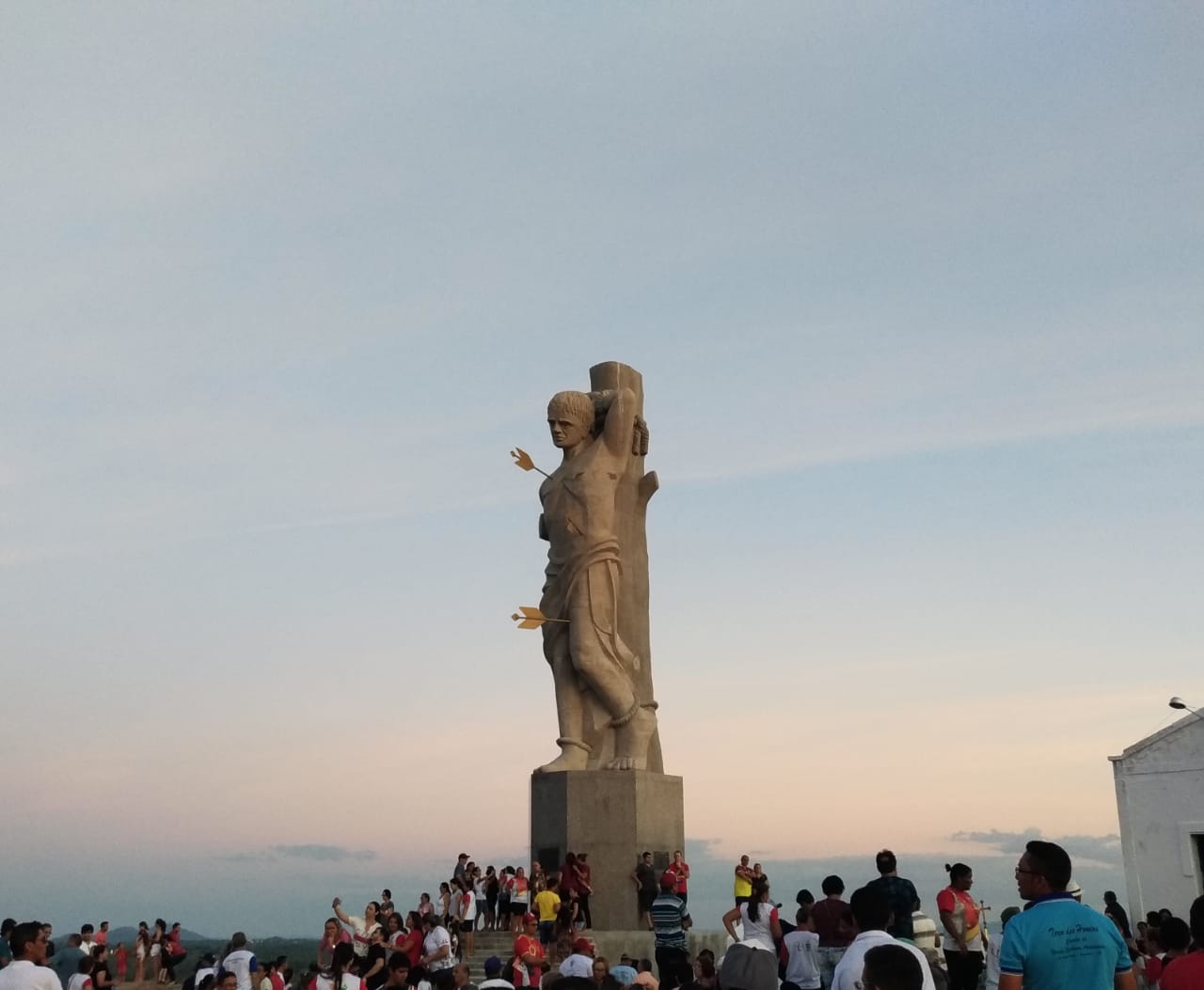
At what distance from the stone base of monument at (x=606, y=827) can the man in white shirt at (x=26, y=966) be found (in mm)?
9580

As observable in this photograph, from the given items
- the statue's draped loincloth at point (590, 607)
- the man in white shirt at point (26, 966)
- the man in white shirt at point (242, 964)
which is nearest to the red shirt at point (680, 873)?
the statue's draped loincloth at point (590, 607)

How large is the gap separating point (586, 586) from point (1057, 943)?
12891 millimetres

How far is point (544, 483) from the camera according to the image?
18312mm

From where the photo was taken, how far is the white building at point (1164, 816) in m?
27.3

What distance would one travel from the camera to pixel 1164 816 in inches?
1097

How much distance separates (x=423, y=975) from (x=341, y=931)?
1.82 m

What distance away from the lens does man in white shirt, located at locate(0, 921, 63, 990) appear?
7090 mm

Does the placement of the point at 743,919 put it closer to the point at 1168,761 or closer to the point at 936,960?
the point at 936,960

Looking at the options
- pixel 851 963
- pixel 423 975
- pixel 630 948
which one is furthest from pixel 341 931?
pixel 851 963

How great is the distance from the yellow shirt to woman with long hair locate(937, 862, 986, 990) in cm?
523

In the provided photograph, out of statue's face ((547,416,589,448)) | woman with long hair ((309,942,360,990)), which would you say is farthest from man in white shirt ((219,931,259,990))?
statue's face ((547,416,589,448))

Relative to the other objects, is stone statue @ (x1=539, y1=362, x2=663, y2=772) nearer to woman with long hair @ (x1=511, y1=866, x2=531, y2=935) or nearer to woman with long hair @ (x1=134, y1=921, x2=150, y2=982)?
woman with long hair @ (x1=511, y1=866, x2=531, y2=935)

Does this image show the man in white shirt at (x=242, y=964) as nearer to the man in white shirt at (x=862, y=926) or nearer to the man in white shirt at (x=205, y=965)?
the man in white shirt at (x=205, y=965)

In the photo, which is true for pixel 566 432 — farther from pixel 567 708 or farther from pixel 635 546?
pixel 567 708
